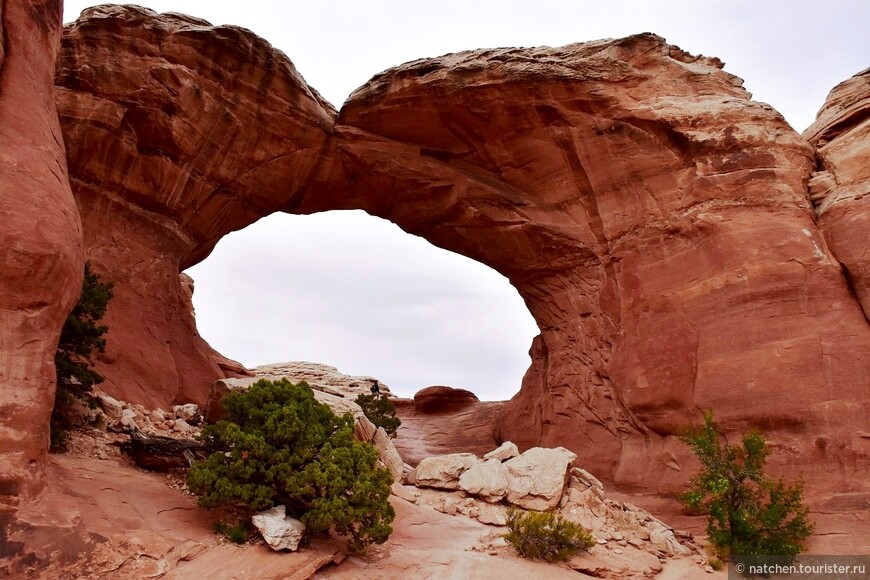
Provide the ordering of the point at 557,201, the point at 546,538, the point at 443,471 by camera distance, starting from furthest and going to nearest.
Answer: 1. the point at 557,201
2. the point at 443,471
3. the point at 546,538

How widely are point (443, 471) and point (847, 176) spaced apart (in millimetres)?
14617

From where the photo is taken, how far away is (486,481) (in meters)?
15.0

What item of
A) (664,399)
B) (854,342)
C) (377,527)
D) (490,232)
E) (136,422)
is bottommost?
(377,527)

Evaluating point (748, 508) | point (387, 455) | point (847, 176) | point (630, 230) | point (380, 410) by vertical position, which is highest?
point (847, 176)

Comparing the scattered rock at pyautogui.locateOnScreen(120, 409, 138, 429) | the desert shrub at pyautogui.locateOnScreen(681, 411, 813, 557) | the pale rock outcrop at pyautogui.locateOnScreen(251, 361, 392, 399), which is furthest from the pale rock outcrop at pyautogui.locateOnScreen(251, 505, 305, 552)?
the pale rock outcrop at pyautogui.locateOnScreen(251, 361, 392, 399)

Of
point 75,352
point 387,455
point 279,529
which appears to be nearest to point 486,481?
point 387,455

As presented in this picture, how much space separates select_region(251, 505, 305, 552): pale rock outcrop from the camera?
31.4ft

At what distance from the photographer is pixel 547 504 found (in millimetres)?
14117

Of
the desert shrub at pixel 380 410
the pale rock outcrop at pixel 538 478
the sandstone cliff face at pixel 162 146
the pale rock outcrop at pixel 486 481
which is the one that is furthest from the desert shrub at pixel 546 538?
the desert shrub at pixel 380 410

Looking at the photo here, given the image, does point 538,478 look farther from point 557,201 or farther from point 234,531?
point 557,201

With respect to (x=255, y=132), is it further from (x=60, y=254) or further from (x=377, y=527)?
(x=377, y=527)

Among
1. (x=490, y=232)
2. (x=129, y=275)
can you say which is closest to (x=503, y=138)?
(x=490, y=232)

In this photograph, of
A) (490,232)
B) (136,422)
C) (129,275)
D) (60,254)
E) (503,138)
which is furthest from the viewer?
(490,232)

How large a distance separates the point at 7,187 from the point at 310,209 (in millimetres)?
16299
